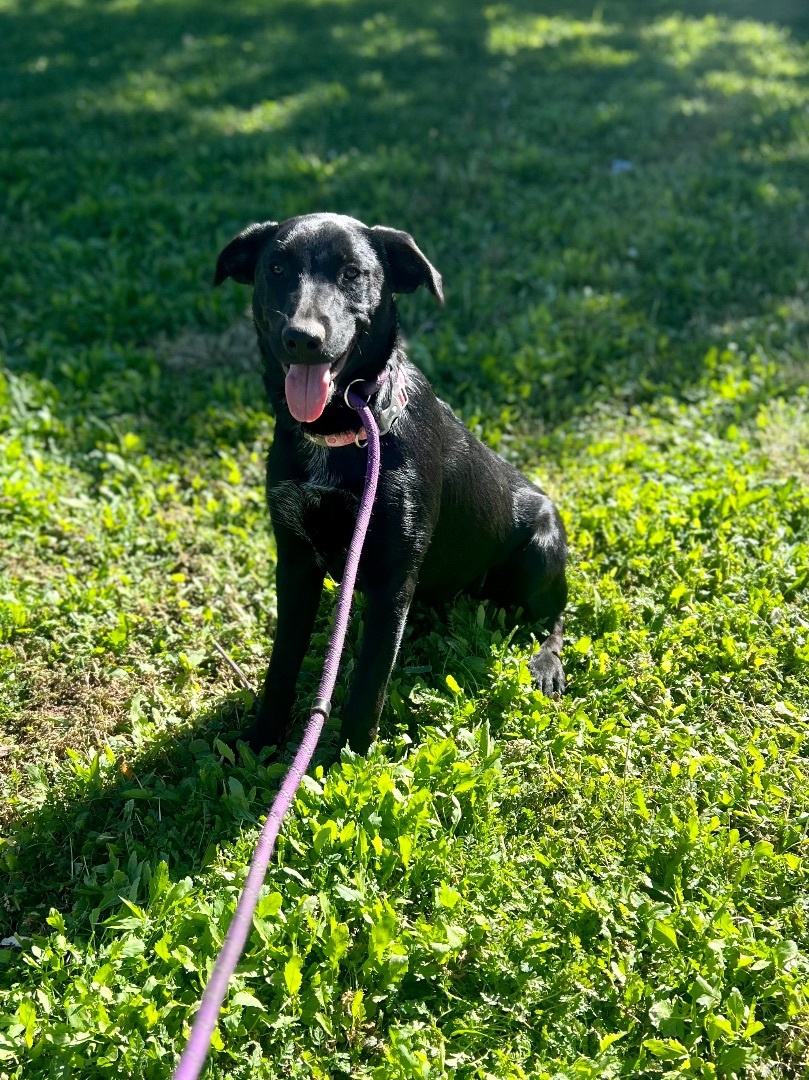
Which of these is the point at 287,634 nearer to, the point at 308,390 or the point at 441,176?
the point at 308,390

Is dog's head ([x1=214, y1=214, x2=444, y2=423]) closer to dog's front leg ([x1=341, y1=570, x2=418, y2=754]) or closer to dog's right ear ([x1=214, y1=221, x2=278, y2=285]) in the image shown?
dog's right ear ([x1=214, y1=221, x2=278, y2=285])

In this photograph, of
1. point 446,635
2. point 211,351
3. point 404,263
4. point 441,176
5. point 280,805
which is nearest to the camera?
point 280,805

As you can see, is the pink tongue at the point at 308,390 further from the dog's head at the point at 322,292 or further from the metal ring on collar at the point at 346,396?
the metal ring on collar at the point at 346,396

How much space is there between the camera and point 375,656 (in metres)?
2.89

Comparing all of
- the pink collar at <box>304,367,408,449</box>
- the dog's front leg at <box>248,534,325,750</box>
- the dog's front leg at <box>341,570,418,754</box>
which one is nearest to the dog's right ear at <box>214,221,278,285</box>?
the pink collar at <box>304,367,408,449</box>

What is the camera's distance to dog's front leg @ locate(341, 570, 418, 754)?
2883 millimetres

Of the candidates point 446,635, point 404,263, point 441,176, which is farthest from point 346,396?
point 441,176

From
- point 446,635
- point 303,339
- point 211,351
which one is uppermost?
point 303,339

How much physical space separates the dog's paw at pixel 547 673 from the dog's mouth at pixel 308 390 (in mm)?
1359

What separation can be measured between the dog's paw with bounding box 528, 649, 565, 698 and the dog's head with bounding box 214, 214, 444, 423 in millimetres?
1270

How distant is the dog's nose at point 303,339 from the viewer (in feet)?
8.25

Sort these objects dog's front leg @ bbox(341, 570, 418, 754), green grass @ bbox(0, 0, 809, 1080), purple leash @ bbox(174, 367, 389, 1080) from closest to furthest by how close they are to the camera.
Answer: purple leash @ bbox(174, 367, 389, 1080), green grass @ bbox(0, 0, 809, 1080), dog's front leg @ bbox(341, 570, 418, 754)

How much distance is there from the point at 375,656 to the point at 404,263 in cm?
131

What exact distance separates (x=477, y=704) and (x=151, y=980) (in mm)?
1414
